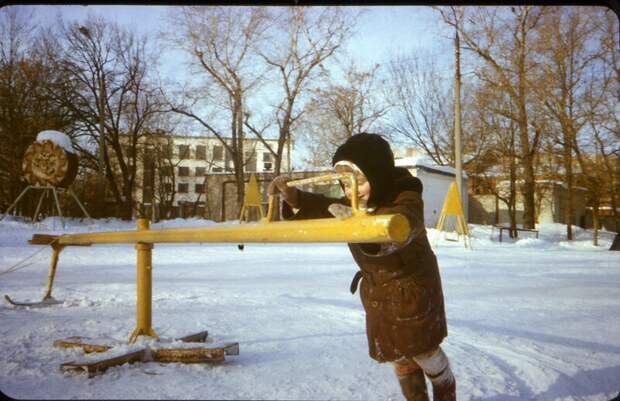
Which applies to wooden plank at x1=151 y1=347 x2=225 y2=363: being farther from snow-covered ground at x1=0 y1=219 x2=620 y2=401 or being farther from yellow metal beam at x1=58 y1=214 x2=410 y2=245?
yellow metal beam at x1=58 y1=214 x2=410 y2=245

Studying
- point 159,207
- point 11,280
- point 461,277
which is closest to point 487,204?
point 461,277

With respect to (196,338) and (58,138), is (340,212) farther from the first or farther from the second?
(58,138)

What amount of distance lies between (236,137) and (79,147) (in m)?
0.77

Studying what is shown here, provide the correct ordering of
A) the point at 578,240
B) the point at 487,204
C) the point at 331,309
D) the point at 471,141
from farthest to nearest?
the point at 487,204 → the point at 578,240 → the point at 471,141 → the point at 331,309

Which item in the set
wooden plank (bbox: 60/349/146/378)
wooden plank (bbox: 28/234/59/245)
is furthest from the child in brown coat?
wooden plank (bbox: 28/234/59/245)

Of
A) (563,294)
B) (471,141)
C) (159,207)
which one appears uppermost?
(471,141)

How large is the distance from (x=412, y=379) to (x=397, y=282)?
224 millimetres

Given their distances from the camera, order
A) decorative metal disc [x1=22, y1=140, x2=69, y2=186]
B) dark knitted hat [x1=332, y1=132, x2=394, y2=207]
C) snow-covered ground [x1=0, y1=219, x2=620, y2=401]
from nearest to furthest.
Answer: dark knitted hat [x1=332, y1=132, x2=394, y2=207]
snow-covered ground [x1=0, y1=219, x2=620, y2=401]
decorative metal disc [x1=22, y1=140, x2=69, y2=186]

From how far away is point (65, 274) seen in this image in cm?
278

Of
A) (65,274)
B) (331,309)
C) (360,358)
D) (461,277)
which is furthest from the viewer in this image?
(461,277)

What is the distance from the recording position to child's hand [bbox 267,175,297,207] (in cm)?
78

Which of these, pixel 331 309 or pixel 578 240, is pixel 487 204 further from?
pixel 331 309

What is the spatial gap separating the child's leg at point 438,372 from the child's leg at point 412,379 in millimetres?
29

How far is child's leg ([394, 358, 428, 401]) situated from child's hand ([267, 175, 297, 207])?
385mm
